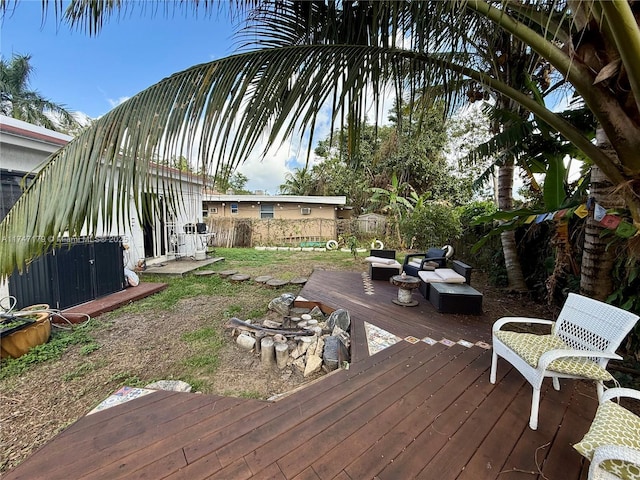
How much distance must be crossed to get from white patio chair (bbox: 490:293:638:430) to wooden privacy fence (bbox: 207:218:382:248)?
42.0 feet

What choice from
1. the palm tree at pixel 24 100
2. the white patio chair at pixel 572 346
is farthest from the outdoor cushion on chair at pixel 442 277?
the palm tree at pixel 24 100

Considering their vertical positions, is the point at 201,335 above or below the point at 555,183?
below

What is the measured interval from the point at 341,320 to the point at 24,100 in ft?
74.4

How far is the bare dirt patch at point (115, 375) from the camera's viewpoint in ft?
8.23

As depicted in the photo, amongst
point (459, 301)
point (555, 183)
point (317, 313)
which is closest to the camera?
point (555, 183)

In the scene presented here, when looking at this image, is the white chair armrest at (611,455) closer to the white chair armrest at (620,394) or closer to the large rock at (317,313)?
the white chair armrest at (620,394)

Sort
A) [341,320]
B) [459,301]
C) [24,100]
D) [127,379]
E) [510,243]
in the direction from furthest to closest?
[24,100] → [510,243] → [459,301] → [341,320] → [127,379]

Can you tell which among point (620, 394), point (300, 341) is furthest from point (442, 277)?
point (620, 394)

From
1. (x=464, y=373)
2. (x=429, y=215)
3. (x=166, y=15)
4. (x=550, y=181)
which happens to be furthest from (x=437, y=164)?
→ (x=166, y=15)

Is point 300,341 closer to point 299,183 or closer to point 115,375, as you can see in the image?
point 115,375

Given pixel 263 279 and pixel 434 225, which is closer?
pixel 263 279

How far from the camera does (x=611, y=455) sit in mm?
1267

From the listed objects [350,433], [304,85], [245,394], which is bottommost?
[245,394]

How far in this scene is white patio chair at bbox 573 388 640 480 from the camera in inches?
50.1
